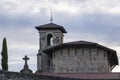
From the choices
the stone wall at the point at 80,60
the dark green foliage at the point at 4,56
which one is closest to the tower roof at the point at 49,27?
the stone wall at the point at 80,60

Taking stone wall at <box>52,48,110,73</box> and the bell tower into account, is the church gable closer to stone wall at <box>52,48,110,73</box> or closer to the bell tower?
stone wall at <box>52,48,110,73</box>

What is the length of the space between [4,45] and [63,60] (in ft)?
19.1

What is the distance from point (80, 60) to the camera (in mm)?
47656

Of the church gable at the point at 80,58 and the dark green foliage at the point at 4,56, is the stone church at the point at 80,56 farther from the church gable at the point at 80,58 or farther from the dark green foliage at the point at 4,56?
the dark green foliage at the point at 4,56

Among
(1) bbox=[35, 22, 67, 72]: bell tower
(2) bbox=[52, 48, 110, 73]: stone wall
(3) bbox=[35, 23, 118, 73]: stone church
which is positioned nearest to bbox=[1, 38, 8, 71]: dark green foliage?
(3) bbox=[35, 23, 118, 73]: stone church

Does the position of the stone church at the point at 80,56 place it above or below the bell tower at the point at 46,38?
below

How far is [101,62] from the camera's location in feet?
156

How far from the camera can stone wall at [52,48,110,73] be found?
155 feet

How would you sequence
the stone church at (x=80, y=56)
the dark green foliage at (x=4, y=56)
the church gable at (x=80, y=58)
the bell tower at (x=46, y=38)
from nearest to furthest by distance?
the dark green foliage at (x=4, y=56) → the stone church at (x=80, y=56) → the church gable at (x=80, y=58) → the bell tower at (x=46, y=38)

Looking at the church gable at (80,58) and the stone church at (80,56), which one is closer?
the stone church at (80,56)

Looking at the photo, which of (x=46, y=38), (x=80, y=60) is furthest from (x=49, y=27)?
(x=80, y=60)

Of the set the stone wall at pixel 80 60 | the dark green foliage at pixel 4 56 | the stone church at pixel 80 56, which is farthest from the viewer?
the stone wall at pixel 80 60

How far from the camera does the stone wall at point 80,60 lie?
47188 millimetres

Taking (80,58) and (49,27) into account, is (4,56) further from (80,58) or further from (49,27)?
(49,27)
